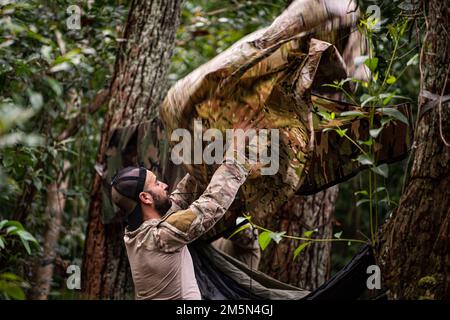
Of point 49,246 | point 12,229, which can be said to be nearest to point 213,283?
point 12,229

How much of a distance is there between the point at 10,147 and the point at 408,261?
2.09 meters

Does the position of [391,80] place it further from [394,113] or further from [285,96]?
[285,96]

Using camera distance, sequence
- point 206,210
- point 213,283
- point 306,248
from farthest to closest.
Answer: point 306,248, point 213,283, point 206,210

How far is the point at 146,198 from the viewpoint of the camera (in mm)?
2564

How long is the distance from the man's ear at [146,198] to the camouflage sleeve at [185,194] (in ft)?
0.58

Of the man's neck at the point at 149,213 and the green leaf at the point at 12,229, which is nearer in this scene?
the green leaf at the point at 12,229

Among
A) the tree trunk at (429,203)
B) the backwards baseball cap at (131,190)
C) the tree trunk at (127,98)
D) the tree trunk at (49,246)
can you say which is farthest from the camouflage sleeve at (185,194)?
→ the tree trunk at (49,246)

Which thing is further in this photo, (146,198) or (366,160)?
(146,198)

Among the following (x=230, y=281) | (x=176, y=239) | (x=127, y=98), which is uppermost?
(x=127, y=98)

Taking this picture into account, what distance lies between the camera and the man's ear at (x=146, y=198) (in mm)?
2559

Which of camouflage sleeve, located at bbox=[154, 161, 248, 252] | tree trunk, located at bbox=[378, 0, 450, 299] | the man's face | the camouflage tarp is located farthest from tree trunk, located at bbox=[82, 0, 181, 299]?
tree trunk, located at bbox=[378, 0, 450, 299]

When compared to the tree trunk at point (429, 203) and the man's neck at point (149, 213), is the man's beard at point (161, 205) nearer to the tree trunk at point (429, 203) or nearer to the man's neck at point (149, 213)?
the man's neck at point (149, 213)

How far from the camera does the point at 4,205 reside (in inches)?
162

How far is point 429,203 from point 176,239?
0.97m
